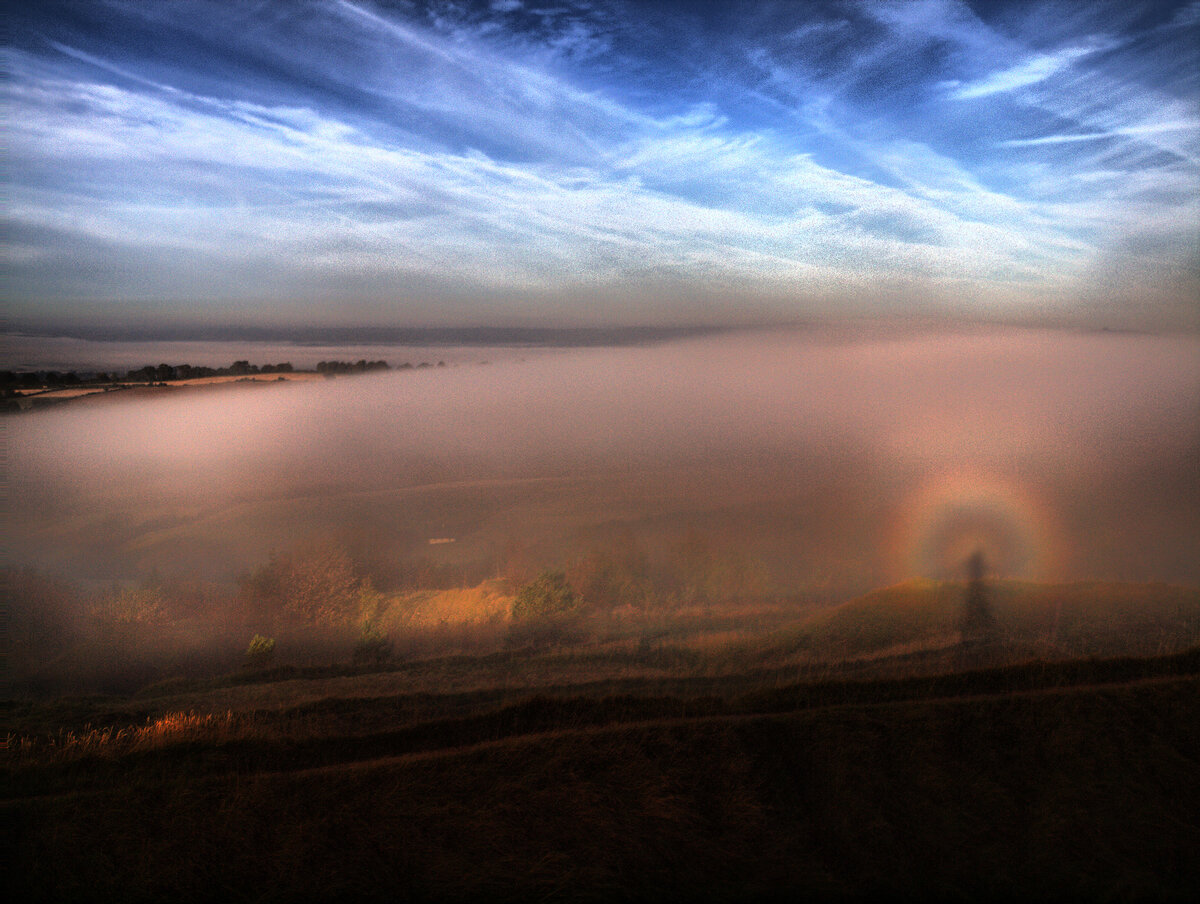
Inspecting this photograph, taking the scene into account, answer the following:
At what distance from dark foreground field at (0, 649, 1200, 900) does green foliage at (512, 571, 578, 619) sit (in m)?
60.4

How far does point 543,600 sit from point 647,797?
217ft

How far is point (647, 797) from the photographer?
9.33 meters

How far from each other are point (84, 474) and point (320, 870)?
146 metres

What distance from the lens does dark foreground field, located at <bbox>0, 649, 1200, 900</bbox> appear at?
26.7 feet

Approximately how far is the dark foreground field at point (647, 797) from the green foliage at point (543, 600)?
60398mm

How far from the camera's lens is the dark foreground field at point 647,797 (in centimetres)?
812

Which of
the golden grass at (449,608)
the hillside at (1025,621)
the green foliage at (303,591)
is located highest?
the hillside at (1025,621)

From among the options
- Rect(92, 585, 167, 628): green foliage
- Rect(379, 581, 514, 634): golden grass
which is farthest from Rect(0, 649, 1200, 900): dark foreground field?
Rect(92, 585, 167, 628): green foliage

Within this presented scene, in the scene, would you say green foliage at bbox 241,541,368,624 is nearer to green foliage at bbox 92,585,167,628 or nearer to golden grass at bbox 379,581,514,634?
golden grass at bbox 379,581,514,634

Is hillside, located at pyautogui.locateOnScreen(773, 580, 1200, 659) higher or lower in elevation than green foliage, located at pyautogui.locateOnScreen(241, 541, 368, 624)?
higher

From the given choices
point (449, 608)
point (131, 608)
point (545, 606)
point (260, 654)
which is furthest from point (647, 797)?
point (449, 608)

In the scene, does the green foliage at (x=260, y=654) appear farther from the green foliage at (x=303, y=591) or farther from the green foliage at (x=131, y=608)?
the green foliage at (x=303, y=591)

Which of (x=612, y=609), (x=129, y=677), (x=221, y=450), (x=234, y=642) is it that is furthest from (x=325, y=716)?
(x=221, y=450)

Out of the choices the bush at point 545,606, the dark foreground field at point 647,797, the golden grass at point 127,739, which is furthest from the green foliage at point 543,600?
the dark foreground field at point 647,797
